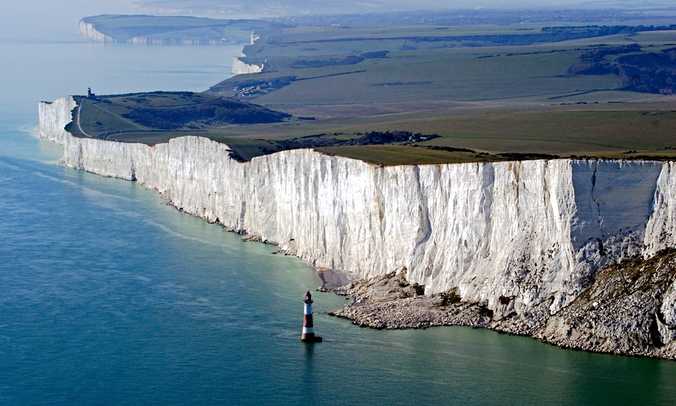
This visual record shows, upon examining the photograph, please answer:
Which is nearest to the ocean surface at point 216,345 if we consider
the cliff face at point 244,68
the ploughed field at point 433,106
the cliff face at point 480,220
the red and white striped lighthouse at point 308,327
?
the red and white striped lighthouse at point 308,327

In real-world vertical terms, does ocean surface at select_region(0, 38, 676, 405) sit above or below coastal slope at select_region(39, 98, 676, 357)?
below

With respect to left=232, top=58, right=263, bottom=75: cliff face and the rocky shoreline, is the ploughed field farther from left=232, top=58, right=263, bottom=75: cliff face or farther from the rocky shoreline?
the rocky shoreline

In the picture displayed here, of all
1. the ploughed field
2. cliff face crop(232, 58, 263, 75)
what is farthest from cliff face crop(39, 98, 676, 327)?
cliff face crop(232, 58, 263, 75)

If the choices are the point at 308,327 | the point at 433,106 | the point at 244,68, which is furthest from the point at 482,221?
the point at 244,68


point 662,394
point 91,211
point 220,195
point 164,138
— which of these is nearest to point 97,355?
point 662,394

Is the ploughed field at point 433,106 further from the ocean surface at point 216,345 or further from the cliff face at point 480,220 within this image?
the ocean surface at point 216,345

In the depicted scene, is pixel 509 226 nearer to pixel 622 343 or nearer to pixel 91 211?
pixel 622 343
